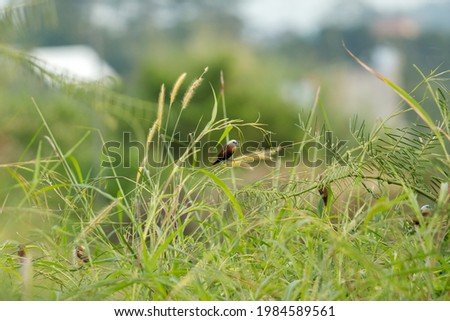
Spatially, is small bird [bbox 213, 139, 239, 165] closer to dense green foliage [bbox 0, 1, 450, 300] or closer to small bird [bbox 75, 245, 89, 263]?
dense green foliage [bbox 0, 1, 450, 300]

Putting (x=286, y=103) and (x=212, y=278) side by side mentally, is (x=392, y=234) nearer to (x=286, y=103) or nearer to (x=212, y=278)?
(x=212, y=278)

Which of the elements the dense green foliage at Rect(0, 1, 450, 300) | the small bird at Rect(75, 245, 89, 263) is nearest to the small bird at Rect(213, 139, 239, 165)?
the dense green foliage at Rect(0, 1, 450, 300)

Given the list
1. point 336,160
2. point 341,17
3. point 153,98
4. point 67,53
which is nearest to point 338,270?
point 336,160

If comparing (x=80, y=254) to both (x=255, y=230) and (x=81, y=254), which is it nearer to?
(x=81, y=254)

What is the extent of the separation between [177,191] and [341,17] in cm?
1678

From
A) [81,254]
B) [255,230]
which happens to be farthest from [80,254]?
[255,230]

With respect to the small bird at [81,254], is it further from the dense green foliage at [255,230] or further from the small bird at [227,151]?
the small bird at [227,151]

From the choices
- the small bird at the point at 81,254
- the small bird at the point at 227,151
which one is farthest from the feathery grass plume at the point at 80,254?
the small bird at the point at 227,151

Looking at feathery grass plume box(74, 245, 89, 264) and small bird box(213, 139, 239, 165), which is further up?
small bird box(213, 139, 239, 165)

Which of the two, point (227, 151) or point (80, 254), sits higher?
point (227, 151)

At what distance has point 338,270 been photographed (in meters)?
1.08

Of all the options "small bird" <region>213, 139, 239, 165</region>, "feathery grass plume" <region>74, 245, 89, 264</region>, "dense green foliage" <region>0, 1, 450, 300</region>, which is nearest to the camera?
"dense green foliage" <region>0, 1, 450, 300</region>

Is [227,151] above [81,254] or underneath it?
above

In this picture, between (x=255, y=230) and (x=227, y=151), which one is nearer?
(x=255, y=230)
